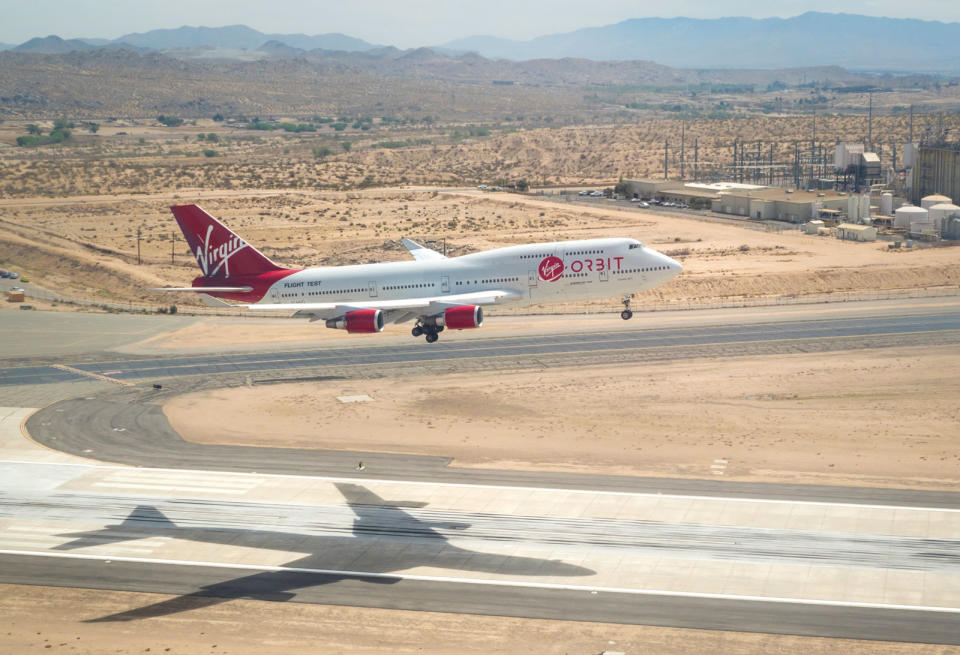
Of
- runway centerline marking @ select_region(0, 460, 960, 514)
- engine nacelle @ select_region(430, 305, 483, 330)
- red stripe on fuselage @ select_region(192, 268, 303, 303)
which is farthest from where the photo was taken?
red stripe on fuselage @ select_region(192, 268, 303, 303)

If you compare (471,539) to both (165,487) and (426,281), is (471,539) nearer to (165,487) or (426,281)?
(165,487)

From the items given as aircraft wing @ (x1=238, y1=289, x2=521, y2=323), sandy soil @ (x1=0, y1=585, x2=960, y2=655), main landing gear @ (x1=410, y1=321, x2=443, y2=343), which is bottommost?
sandy soil @ (x1=0, y1=585, x2=960, y2=655)

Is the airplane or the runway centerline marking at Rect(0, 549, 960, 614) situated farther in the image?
the airplane

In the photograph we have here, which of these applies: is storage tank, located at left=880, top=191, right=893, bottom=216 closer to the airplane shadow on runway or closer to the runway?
the runway

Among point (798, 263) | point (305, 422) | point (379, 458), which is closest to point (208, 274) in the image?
point (305, 422)

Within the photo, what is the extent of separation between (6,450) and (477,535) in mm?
36714

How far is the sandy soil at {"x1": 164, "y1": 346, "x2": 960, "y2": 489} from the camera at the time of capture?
68.4 m

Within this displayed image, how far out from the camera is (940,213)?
15812cm

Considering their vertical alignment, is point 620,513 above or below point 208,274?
below

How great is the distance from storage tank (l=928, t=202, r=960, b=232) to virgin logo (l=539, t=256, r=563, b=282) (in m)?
99.8

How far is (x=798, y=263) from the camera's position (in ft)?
446

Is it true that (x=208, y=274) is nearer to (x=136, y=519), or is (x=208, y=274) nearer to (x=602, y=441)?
(x=136, y=519)

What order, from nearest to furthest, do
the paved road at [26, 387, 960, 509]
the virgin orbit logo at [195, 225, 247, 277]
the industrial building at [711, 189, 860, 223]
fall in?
the paved road at [26, 387, 960, 509], the virgin orbit logo at [195, 225, 247, 277], the industrial building at [711, 189, 860, 223]

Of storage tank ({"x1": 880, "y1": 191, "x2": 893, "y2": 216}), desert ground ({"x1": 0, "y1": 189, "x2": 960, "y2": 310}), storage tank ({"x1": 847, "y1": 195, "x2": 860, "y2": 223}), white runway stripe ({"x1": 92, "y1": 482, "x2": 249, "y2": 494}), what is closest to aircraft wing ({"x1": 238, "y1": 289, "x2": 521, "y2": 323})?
white runway stripe ({"x1": 92, "y1": 482, "x2": 249, "y2": 494})
